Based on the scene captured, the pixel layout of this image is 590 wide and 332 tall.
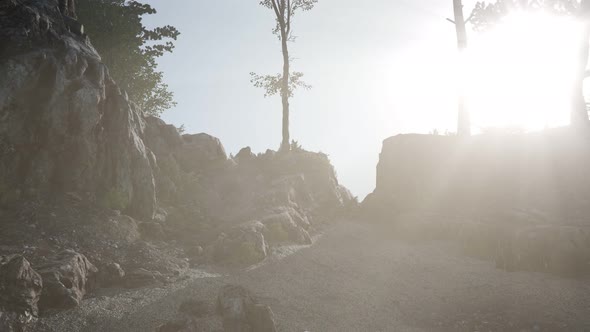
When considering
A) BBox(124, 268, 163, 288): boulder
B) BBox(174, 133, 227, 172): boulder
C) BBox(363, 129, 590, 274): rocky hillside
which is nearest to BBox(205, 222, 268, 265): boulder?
BBox(124, 268, 163, 288): boulder

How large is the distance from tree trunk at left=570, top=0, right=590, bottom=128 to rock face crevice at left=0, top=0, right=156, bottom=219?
24.2 m

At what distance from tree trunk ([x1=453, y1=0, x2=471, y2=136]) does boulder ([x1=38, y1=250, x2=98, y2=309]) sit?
22267mm

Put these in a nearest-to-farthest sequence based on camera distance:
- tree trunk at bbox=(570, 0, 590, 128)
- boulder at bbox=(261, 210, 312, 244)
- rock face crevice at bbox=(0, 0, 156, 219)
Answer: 1. rock face crevice at bbox=(0, 0, 156, 219)
2. boulder at bbox=(261, 210, 312, 244)
3. tree trunk at bbox=(570, 0, 590, 128)

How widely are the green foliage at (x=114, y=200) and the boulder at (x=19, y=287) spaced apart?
5.61 metres

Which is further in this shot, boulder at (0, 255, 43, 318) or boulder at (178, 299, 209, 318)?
boulder at (178, 299, 209, 318)

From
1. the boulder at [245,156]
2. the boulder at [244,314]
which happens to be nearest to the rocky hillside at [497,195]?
the boulder at [245,156]

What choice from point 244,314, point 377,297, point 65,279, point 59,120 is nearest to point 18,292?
point 65,279

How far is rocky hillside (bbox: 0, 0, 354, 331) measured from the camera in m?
10.4

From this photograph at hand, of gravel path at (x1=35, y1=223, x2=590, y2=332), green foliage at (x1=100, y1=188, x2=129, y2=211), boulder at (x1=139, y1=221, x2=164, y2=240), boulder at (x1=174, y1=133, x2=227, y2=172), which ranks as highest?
boulder at (x1=174, y1=133, x2=227, y2=172)

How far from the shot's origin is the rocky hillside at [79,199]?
34.3 ft

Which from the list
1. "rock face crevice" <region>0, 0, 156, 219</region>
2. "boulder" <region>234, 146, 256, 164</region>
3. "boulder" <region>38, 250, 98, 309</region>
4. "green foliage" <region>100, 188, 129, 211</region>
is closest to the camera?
"boulder" <region>38, 250, 98, 309</region>

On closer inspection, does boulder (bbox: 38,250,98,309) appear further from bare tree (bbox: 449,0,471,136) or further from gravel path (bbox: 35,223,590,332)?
bare tree (bbox: 449,0,471,136)

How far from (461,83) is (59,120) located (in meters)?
22.9

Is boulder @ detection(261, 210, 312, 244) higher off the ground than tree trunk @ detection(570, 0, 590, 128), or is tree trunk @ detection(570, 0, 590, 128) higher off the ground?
tree trunk @ detection(570, 0, 590, 128)
